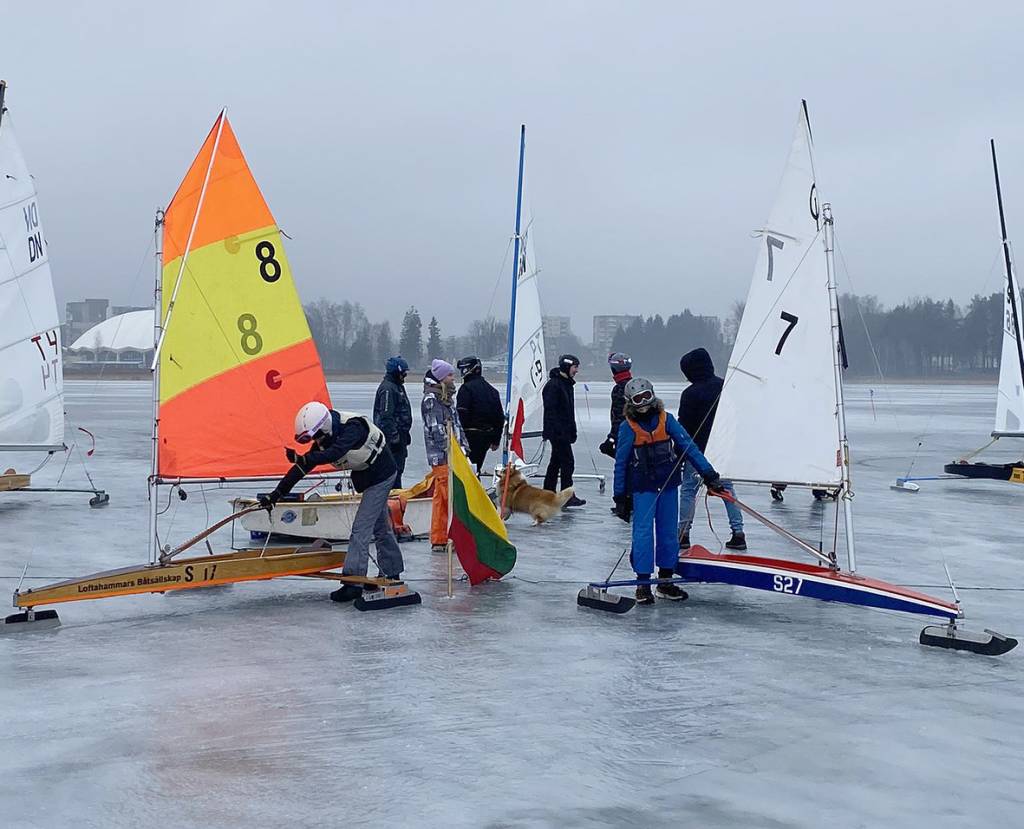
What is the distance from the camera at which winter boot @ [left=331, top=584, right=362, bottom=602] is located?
7.39 meters

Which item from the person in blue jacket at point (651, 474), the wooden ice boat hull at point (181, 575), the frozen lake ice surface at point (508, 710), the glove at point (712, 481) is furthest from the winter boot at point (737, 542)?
the wooden ice boat hull at point (181, 575)

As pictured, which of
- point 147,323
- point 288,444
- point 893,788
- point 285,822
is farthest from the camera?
point 147,323

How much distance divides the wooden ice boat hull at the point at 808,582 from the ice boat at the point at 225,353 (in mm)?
2027

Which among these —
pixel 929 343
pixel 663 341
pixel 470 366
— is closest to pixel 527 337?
pixel 470 366

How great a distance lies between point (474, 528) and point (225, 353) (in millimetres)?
2168

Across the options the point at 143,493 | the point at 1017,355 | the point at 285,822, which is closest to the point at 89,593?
the point at 285,822

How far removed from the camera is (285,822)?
369 cm

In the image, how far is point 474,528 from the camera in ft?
25.7

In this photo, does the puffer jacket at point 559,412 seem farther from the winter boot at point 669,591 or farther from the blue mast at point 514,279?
the winter boot at point 669,591

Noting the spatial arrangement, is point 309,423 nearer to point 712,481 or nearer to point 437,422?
point 712,481

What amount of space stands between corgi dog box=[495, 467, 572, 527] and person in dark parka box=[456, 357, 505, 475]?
0.72 meters

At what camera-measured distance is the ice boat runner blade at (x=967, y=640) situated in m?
5.92

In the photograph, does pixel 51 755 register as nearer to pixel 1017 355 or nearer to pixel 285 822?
pixel 285 822

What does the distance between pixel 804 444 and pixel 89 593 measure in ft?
15.0
